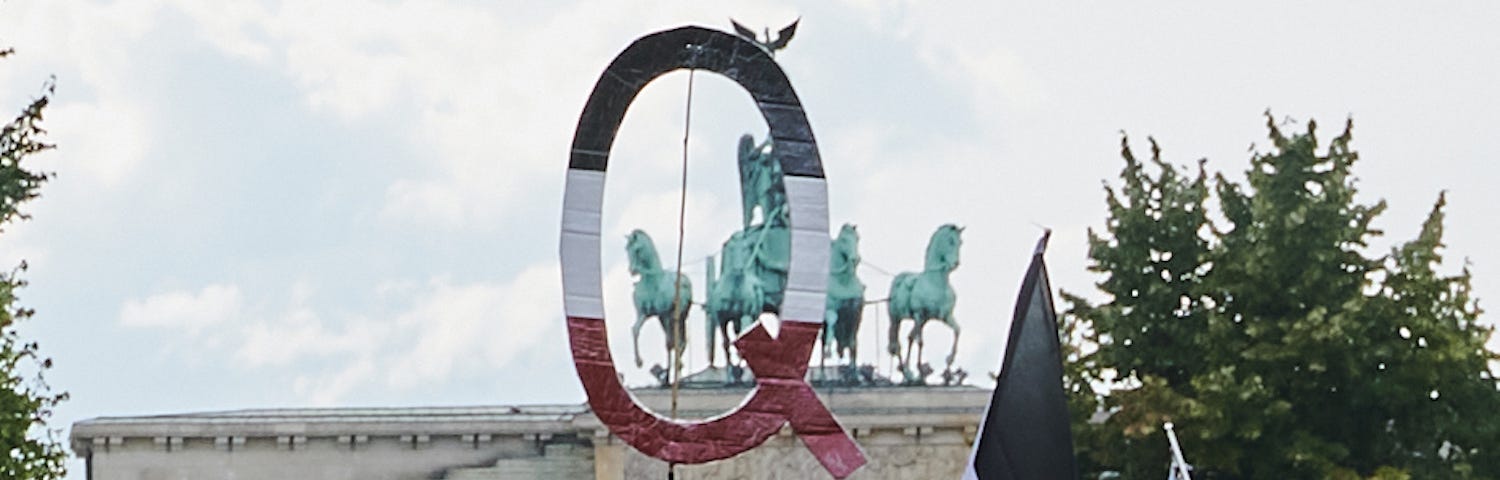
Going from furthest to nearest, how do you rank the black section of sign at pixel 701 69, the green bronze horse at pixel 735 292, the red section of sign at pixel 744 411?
the green bronze horse at pixel 735 292
the black section of sign at pixel 701 69
the red section of sign at pixel 744 411

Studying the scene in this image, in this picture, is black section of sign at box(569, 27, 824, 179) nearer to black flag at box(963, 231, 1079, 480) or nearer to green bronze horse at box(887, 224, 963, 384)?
black flag at box(963, 231, 1079, 480)

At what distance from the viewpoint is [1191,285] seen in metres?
37.3

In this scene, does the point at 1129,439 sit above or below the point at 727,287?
below

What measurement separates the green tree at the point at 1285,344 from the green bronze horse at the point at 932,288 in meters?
4.85

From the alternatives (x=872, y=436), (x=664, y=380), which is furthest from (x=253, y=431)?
(x=872, y=436)

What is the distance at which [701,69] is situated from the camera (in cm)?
2530

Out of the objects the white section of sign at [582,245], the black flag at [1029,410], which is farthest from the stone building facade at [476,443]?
the black flag at [1029,410]

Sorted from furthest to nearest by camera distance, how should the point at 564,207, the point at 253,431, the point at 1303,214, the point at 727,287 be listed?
the point at 253,431 → the point at 727,287 → the point at 1303,214 → the point at 564,207

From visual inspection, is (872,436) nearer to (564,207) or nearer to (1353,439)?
(1353,439)

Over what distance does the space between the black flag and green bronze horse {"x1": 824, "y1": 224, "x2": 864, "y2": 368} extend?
826 inches

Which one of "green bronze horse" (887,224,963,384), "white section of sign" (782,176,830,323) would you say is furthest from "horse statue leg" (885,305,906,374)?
"white section of sign" (782,176,830,323)

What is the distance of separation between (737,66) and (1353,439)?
45.4 feet

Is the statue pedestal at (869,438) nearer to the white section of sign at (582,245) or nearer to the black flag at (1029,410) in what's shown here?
the white section of sign at (582,245)

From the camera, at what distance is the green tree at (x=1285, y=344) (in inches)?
1394
